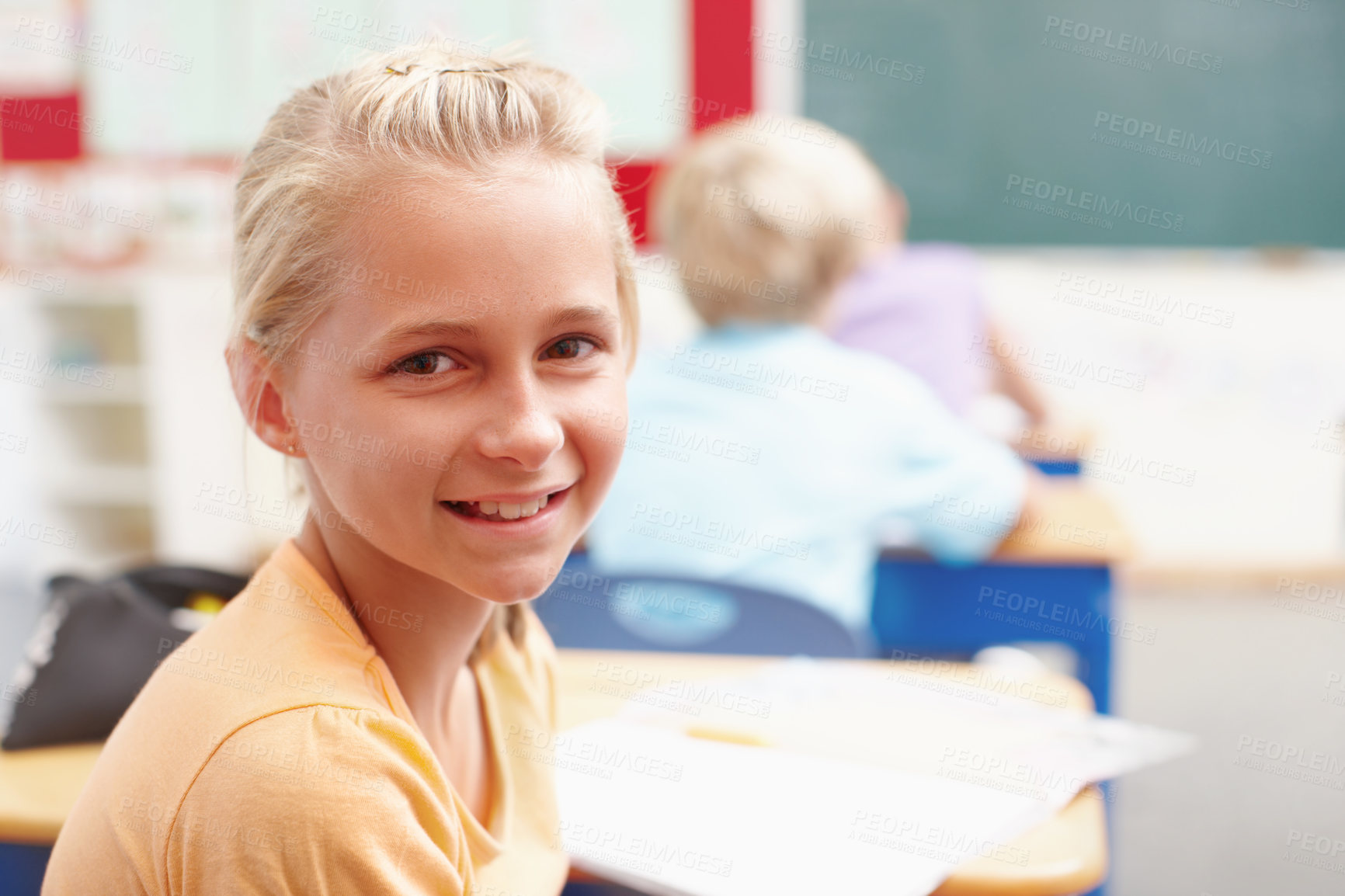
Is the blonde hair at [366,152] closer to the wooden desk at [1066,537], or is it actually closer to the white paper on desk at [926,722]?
the white paper on desk at [926,722]

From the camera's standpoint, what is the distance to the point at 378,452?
0.74 metres

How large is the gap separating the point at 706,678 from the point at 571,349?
0.61 metres

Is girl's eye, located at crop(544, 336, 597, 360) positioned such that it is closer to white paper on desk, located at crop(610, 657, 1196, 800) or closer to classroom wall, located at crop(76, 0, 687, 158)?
white paper on desk, located at crop(610, 657, 1196, 800)

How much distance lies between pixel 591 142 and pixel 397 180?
0.54ft

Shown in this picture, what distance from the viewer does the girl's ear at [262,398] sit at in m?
0.81

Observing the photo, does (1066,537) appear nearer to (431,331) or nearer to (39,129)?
(431,331)

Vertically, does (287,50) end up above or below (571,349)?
above

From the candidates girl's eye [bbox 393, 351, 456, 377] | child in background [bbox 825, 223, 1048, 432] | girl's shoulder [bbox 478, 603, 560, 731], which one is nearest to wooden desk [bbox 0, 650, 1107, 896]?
girl's shoulder [bbox 478, 603, 560, 731]

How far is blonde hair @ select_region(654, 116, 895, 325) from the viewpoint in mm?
1950

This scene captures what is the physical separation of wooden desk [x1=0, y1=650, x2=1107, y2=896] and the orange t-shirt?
27 centimetres

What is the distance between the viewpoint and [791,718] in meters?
1.18

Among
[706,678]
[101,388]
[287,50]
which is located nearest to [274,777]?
[706,678]

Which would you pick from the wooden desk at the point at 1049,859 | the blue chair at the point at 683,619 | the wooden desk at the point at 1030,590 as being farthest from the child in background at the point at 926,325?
the wooden desk at the point at 1049,859

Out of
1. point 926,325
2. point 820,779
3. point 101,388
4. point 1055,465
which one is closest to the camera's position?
point 820,779
